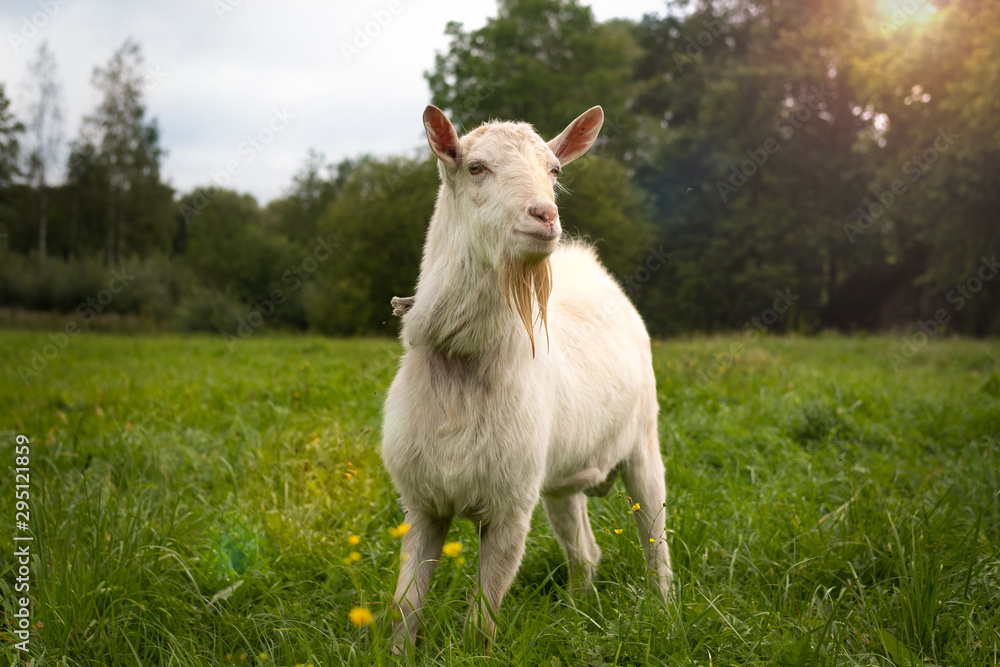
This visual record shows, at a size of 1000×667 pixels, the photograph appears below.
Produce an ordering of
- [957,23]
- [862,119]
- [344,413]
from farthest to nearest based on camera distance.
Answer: [862,119] < [957,23] < [344,413]

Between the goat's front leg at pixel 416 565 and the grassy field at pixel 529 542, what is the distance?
90 millimetres

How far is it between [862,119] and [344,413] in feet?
84.9

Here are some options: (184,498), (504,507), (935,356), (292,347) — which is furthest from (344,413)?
(935,356)

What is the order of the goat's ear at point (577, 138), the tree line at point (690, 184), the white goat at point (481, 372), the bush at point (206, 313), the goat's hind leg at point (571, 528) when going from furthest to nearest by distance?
the bush at point (206, 313), the tree line at point (690, 184), the goat's hind leg at point (571, 528), the goat's ear at point (577, 138), the white goat at point (481, 372)

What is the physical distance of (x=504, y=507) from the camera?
2.38m

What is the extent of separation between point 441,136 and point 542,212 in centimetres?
59

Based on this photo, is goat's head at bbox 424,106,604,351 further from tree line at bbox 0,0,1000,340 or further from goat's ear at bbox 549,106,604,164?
tree line at bbox 0,0,1000,340

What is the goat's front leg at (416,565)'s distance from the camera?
2322 millimetres

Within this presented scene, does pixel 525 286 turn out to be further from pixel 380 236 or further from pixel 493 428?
pixel 380 236

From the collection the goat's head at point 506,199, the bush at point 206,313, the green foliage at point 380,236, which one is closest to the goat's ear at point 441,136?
the goat's head at point 506,199

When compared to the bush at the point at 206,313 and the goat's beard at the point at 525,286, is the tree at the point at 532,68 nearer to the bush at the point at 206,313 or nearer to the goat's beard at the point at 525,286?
the bush at the point at 206,313

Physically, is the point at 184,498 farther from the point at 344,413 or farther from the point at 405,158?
the point at 405,158

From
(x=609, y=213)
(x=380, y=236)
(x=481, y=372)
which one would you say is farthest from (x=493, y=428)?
(x=380, y=236)

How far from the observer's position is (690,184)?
2514 cm
